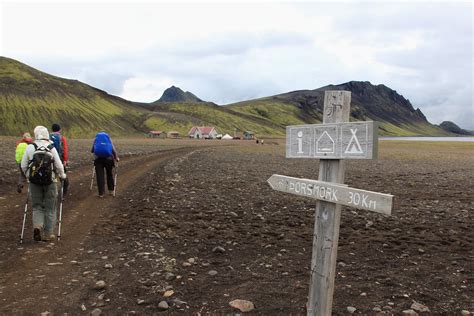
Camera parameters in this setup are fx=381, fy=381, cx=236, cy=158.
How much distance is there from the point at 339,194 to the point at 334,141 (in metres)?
0.75

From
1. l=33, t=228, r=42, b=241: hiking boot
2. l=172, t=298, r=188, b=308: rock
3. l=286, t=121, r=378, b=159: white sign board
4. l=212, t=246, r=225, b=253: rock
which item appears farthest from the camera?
l=33, t=228, r=42, b=241: hiking boot

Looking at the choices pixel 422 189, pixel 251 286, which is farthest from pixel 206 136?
pixel 251 286

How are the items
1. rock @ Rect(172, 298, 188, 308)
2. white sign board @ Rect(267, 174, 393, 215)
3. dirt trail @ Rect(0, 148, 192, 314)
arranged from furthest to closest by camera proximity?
dirt trail @ Rect(0, 148, 192, 314) → rock @ Rect(172, 298, 188, 308) → white sign board @ Rect(267, 174, 393, 215)

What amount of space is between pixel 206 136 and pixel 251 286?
185815mm

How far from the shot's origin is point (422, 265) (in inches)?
336

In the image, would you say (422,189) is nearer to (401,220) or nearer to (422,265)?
(401,220)

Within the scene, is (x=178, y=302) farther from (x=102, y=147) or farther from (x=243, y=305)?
(x=102, y=147)

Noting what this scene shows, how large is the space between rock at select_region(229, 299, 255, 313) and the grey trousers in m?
5.98

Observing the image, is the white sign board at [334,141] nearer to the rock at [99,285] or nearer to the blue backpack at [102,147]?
the rock at [99,285]

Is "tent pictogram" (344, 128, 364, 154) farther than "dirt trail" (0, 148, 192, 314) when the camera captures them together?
No

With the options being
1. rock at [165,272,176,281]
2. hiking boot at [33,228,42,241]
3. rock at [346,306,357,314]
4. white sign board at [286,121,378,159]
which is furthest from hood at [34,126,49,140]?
rock at [346,306,357,314]

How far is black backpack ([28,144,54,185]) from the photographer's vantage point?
9.84 m

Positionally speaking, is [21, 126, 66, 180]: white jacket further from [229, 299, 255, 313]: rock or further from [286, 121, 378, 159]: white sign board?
[286, 121, 378, 159]: white sign board

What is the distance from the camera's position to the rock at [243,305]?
6.44 m
